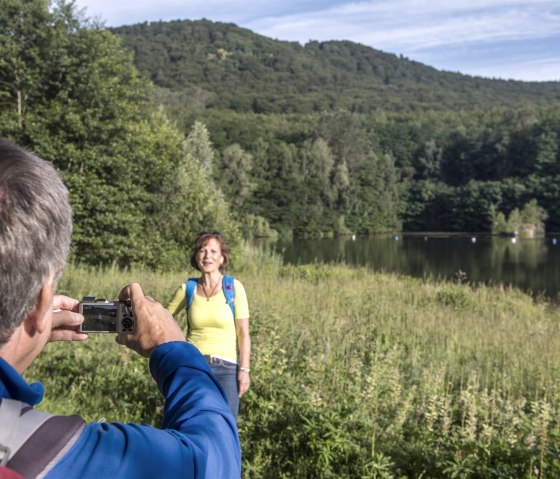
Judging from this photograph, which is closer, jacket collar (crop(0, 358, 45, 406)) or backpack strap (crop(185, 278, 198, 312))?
jacket collar (crop(0, 358, 45, 406))

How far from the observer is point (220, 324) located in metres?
3.95

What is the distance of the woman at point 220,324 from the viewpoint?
12.9 ft

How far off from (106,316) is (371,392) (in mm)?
3434

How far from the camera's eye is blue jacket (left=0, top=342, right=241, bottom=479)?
2.69 ft

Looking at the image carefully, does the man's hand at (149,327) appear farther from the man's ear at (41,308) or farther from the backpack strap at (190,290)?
the backpack strap at (190,290)

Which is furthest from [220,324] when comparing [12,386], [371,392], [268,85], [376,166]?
[268,85]

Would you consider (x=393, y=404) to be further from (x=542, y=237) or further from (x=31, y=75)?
(x=542, y=237)

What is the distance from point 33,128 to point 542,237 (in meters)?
61.0

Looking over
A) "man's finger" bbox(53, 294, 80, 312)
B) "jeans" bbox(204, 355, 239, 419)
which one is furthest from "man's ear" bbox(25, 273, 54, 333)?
"jeans" bbox(204, 355, 239, 419)

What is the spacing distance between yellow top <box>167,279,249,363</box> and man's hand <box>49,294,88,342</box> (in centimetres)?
→ 260

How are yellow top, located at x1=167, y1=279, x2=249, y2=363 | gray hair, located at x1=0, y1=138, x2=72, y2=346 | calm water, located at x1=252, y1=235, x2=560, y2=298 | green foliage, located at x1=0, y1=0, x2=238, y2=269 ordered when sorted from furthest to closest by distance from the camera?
1. calm water, located at x1=252, y1=235, x2=560, y2=298
2. green foliage, located at x1=0, y1=0, x2=238, y2=269
3. yellow top, located at x1=167, y1=279, x2=249, y2=363
4. gray hair, located at x1=0, y1=138, x2=72, y2=346

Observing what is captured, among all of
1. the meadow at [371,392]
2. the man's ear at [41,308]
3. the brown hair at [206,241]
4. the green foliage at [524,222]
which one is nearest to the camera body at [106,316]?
the man's ear at [41,308]

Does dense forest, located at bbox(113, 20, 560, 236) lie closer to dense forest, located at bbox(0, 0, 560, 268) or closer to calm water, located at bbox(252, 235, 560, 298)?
dense forest, located at bbox(0, 0, 560, 268)

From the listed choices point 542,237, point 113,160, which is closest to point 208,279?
point 113,160
